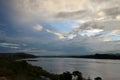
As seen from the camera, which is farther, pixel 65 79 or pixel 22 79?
pixel 65 79

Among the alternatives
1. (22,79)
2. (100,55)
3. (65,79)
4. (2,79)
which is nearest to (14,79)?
(22,79)

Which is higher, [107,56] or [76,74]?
[107,56]

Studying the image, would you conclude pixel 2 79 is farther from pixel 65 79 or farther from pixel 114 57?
pixel 114 57

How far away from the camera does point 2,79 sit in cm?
1162

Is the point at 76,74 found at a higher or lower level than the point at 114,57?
lower

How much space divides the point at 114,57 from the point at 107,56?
587 cm

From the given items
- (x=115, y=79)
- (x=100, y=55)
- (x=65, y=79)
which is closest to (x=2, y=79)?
(x=65, y=79)

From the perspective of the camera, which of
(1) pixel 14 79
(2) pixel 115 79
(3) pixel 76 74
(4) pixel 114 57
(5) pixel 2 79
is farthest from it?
(4) pixel 114 57

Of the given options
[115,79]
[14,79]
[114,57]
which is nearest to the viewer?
[14,79]

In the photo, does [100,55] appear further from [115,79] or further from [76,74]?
[76,74]

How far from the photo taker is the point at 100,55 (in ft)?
599

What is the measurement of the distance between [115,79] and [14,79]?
25.7 m

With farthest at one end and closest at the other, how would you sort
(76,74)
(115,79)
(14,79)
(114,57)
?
(114,57)
(115,79)
(76,74)
(14,79)

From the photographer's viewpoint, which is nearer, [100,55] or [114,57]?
[114,57]
